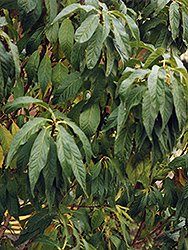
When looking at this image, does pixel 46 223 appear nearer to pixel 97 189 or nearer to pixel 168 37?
pixel 97 189

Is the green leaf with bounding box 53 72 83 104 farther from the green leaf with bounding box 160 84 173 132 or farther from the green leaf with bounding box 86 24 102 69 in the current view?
the green leaf with bounding box 160 84 173 132

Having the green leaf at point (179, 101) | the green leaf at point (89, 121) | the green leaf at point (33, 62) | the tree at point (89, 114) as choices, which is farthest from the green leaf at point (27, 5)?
the green leaf at point (179, 101)

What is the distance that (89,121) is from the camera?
0.97 metres

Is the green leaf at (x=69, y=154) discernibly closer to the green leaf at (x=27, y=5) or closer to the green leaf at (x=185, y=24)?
the green leaf at (x=27, y=5)

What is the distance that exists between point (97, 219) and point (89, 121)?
41 centimetres

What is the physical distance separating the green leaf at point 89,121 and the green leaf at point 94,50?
16 centimetres

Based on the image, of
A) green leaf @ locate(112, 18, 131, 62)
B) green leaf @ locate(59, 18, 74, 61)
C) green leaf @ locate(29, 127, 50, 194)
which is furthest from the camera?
green leaf @ locate(59, 18, 74, 61)

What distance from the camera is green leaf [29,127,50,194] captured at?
792 mm

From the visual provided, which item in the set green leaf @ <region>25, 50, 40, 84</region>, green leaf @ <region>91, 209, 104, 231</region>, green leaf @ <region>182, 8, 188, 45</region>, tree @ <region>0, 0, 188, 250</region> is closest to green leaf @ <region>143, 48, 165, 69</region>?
tree @ <region>0, 0, 188, 250</region>

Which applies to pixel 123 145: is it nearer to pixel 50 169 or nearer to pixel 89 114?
pixel 89 114

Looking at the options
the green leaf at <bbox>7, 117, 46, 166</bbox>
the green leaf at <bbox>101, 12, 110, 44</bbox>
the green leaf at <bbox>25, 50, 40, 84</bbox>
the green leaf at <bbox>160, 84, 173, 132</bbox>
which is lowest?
the green leaf at <bbox>160, 84, 173, 132</bbox>

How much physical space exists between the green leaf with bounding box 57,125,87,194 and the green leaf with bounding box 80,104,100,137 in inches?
5.1

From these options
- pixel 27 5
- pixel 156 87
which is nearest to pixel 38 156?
pixel 156 87

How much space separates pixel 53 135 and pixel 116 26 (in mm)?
334
